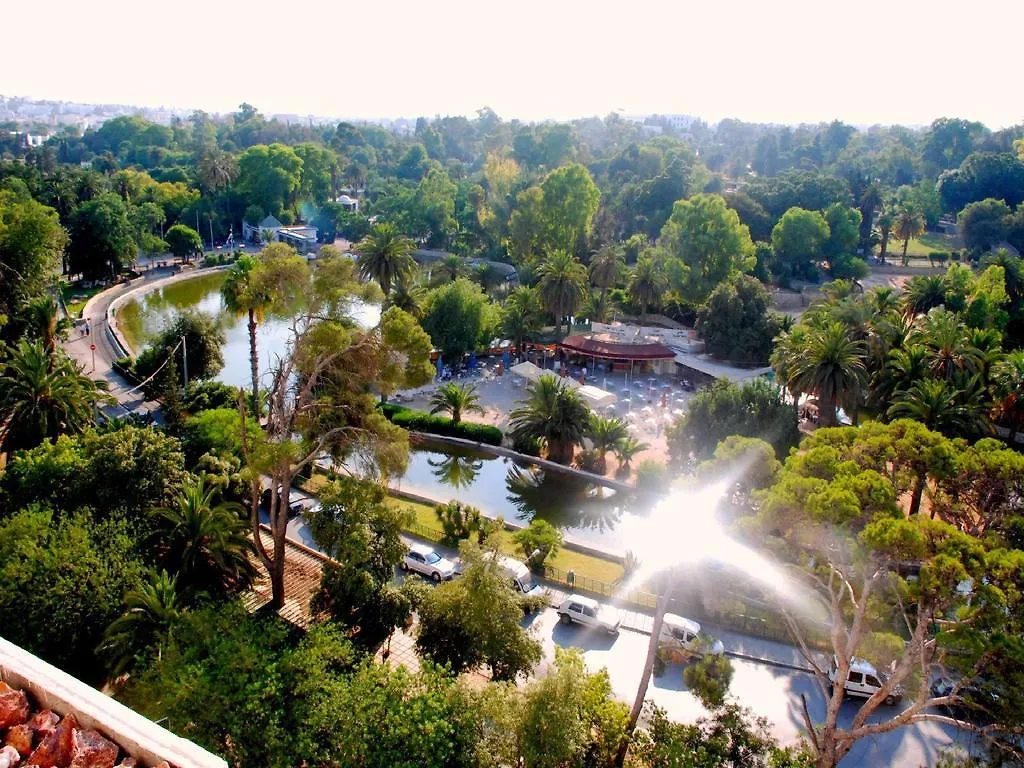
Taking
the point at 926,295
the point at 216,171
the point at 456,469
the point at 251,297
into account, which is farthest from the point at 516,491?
the point at 216,171

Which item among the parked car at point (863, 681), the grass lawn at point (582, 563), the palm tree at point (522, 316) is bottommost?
the grass lawn at point (582, 563)

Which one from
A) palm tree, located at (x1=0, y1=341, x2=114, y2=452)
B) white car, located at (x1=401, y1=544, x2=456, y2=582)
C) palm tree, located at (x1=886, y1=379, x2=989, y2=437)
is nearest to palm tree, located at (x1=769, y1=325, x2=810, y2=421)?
palm tree, located at (x1=886, y1=379, x2=989, y2=437)

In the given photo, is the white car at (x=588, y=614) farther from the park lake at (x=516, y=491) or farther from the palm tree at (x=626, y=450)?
the palm tree at (x=626, y=450)

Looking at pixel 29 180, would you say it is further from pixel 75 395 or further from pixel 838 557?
pixel 838 557

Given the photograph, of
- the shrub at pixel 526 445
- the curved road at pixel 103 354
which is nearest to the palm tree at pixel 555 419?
the shrub at pixel 526 445

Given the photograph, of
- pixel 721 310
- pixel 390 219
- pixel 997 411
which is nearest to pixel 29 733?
pixel 997 411

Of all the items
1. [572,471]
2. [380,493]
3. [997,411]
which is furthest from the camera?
[572,471]

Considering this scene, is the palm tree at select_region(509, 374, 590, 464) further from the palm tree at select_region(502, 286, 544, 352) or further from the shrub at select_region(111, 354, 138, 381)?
the shrub at select_region(111, 354, 138, 381)
